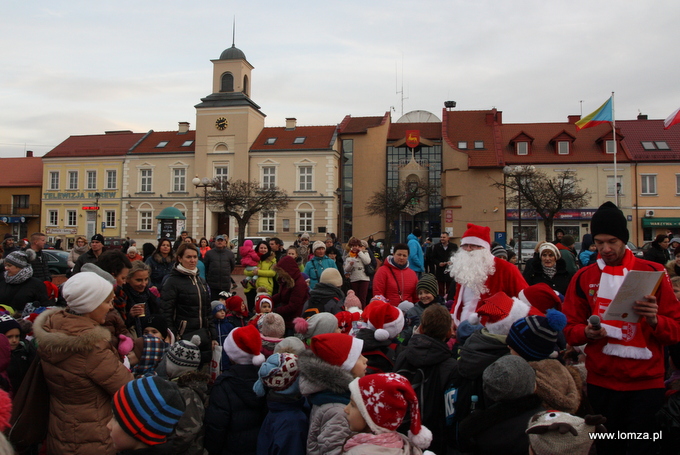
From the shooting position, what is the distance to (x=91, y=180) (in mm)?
46688

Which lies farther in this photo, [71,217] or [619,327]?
[71,217]

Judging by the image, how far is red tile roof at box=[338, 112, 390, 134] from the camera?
1790 inches

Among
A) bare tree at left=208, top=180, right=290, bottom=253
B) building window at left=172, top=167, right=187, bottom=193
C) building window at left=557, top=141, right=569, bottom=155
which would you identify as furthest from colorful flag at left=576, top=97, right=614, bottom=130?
building window at left=172, top=167, right=187, bottom=193

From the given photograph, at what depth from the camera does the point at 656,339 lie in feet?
10.9

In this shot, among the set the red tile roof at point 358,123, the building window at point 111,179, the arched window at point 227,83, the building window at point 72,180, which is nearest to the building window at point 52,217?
the building window at point 72,180

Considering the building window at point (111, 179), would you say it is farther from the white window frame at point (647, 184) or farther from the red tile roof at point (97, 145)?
the white window frame at point (647, 184)

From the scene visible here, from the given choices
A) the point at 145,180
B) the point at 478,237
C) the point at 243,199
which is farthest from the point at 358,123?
the point at 478,237

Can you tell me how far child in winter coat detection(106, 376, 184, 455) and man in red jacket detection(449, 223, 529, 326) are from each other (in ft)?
9.76

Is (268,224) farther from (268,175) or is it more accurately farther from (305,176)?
(305,176)

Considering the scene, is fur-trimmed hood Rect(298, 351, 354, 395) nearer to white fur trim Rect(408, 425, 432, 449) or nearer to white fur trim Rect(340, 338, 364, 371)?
white fur trim Rect(340, 338, 364, 371)

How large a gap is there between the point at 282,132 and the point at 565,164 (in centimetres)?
2432

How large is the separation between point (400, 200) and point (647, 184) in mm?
19308

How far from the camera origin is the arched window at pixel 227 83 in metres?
45.0

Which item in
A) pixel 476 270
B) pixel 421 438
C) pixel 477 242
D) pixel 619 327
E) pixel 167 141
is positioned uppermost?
pixel 167 141
